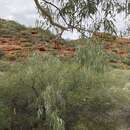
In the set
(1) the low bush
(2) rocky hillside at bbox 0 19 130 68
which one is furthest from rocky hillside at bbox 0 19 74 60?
(1) the low bush

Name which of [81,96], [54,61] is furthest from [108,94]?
[54,61]

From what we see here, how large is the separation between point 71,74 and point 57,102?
0.93m

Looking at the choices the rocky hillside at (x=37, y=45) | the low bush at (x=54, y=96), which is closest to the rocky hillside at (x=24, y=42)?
the rocky hillside at (x=37, y=45)

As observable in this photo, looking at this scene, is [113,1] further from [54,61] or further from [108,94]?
[108,94]

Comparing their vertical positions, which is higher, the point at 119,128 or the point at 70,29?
the point at 70,29

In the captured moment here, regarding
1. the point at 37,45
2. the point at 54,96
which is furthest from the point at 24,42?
the point at 54,96

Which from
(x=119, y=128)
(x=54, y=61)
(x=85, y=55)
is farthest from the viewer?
(x=119, y=128)

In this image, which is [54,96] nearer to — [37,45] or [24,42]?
[37,45]

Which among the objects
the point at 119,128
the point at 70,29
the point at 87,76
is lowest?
the point at 119,128

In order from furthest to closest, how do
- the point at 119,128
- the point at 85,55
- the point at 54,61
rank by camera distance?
the point at 119,128 → the point at 54,61 → the point at 85,55

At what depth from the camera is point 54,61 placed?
20.2m

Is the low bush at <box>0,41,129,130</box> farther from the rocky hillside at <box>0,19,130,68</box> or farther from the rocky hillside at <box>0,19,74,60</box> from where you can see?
the rocky hillside at <box>0,19,74,60</box>

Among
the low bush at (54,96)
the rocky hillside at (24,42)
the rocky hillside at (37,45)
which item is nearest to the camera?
the low bush at (54,96)

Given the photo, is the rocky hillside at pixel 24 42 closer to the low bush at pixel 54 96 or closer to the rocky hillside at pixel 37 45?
the rocky hillside at pixel 37 45
